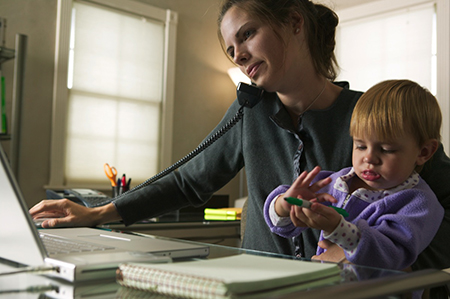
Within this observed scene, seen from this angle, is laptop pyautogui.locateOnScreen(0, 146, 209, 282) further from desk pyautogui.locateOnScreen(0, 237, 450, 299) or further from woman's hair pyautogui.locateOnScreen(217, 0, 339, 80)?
woman's hair pyautogui.locateOnScreen(217, 0, 339, 80)

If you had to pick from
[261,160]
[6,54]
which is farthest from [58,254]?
[6,54]

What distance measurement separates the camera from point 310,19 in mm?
1255

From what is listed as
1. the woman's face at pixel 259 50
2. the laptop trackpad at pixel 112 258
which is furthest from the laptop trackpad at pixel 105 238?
the woman's face at pixel 259 50

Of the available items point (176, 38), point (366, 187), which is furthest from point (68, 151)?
point (366, 187)

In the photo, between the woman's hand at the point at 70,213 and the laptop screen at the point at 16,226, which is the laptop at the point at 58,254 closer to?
the laptop screen at the point at 16,226

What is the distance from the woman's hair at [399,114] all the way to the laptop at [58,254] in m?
0.40

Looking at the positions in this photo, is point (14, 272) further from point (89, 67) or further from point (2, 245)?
point (89, 67)

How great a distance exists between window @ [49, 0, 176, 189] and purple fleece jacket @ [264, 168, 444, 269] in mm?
2765

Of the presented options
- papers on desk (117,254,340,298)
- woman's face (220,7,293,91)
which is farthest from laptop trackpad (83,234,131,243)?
woman's face (220,7,293,91)

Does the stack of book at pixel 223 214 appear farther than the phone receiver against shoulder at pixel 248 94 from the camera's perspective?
Yes

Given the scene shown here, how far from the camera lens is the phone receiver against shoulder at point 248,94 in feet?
3.98

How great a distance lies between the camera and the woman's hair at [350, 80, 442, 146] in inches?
32.6

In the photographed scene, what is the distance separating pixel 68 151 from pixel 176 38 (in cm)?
138

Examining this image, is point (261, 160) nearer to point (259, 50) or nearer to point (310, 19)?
point (259, 50)
